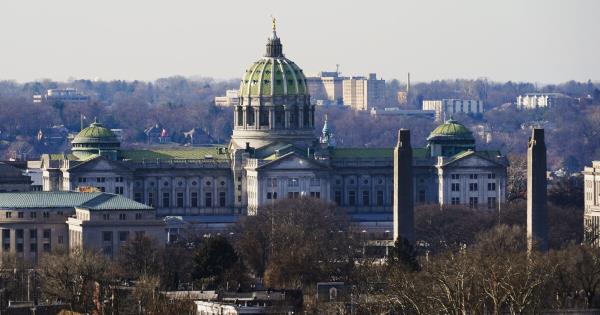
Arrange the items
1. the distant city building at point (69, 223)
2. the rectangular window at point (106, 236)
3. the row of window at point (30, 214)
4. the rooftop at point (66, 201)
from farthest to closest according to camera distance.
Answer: the row of window at point (30, 214)
the rooftop at point (66, 201)
the rectangular window at point (106, 236)
the distant city building at point (69, 223)

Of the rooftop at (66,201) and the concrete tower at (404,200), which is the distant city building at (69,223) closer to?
the rooftop at (66,201)

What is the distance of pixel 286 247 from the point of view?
175 meters

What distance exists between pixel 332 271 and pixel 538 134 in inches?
1099

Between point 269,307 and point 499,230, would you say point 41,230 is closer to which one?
point 499,230

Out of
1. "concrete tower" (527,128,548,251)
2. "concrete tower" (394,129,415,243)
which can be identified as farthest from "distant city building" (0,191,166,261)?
"concrete tower" (527,128,548,251)

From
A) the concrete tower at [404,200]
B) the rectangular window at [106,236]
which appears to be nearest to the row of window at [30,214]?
the rectangular window at [106,236]

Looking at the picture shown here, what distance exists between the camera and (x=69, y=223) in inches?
7362

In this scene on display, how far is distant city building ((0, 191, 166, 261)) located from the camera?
18425 cm

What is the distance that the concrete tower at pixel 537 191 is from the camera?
183 metres

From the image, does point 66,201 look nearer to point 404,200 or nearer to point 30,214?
point 30,214

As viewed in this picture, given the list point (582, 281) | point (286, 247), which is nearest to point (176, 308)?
point (582, 281)

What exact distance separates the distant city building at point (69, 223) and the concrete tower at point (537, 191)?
19.4 meters

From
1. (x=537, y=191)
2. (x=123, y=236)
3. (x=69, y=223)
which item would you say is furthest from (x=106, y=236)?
(x=537, y=191)

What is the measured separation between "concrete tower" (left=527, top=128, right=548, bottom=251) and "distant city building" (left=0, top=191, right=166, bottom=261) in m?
19.4
